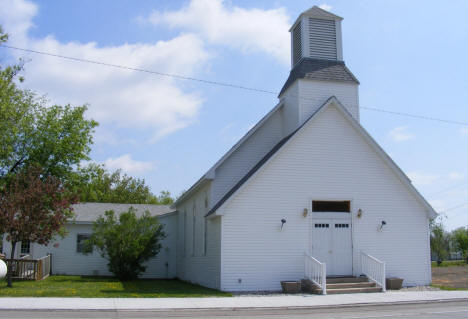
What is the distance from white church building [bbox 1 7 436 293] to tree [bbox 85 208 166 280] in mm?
2903

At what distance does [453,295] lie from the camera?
15812 mm

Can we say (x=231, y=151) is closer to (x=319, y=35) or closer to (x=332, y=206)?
(x=332, y=206)

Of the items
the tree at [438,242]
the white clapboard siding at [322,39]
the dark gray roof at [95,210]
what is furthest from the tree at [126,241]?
the tree at [438,242]

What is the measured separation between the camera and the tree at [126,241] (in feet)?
76.3

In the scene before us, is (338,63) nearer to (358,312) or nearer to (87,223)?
(358,312)

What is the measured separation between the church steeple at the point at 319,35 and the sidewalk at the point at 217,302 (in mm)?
11672

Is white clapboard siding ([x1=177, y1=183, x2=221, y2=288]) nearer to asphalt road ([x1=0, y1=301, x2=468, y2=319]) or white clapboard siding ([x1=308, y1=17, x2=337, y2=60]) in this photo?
asphalt road ([x1=0, y1=301, x2=468, y2=319])

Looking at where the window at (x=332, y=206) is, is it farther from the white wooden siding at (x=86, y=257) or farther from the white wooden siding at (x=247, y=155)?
the white wooden siding at (x=86, y=257)

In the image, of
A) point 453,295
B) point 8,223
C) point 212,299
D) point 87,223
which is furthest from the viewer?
point 87,223

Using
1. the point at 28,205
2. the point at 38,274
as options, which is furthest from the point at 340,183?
the point at 38,274

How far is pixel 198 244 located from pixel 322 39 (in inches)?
454

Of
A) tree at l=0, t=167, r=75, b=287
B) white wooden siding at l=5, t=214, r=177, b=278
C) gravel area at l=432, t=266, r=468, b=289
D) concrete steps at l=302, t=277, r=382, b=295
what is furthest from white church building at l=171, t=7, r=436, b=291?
white wooden siding at l=5, t=214, r=177, b=278

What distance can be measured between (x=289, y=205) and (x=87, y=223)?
14741mm

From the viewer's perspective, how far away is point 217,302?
1384 centimetres
